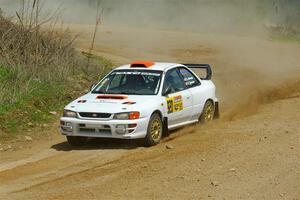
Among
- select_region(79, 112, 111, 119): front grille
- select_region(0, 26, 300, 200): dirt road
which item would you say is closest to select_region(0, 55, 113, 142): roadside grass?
select_region(0, 26, 300, 200): dirt road

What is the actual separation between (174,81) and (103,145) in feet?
6.22

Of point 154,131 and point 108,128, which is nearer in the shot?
point 108,128

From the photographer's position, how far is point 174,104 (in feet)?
41.6

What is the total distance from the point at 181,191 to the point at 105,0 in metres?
36.7

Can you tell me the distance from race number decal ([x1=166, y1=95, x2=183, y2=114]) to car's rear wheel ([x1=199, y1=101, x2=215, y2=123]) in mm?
968

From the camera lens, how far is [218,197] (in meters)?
8.54

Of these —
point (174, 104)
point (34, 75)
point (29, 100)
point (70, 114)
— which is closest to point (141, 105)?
point (174, 104)

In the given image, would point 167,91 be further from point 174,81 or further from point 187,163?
point 187,163

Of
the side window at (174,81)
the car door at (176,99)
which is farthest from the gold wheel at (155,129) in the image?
the side window at (174,81)

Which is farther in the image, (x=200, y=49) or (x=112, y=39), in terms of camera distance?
(x=112, y=39)

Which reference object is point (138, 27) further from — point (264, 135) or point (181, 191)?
point (181, 191)

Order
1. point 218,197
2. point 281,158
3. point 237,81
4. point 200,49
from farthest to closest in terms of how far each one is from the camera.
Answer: point 200,49 < point 237,81 < point 281,158 < point 218,197

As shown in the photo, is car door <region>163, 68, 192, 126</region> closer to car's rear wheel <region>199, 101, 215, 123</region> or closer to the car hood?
the car hood

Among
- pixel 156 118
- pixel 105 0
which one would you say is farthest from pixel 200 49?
pixel 156 118
